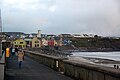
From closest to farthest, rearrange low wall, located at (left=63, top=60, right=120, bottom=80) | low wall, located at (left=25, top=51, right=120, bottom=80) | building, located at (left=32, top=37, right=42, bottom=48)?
low wall, located at (left=63, top=60, right=120, bottom=80) < low wall, located at (left=25, top=51, right=120, bottom=80) < building, located at (left=32, top=37, right=42, bottom=48)

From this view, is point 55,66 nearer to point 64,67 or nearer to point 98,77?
point 64,67

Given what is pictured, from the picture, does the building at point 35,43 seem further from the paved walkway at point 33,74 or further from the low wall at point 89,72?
the low wall at point 89,72

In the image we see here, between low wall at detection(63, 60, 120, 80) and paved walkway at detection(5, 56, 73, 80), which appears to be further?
paved walkway at detection(5, 56, 73, 80)

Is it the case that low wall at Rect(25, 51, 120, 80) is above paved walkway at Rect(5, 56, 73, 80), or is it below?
above

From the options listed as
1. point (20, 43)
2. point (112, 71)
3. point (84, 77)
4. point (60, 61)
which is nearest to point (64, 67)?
point (60, 61)

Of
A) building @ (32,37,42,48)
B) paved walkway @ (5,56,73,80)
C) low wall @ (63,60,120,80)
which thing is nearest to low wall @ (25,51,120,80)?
low wall @ (63,60,120,80)

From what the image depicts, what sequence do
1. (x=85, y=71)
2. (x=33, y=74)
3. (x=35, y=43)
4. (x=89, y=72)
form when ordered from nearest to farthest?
(x=89, y=72) → (x=85, y=71) → (x=33, y=74) → (x=35, y=43)

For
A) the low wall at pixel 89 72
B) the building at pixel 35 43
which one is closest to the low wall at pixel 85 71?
the low wall at pixel 89 72

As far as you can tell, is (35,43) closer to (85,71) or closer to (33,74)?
(33,74)

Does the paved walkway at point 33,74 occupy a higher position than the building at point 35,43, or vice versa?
the building at point 35,43

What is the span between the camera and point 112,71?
1005cm

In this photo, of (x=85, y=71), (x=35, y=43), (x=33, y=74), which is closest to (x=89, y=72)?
A: (x=85, y=71)

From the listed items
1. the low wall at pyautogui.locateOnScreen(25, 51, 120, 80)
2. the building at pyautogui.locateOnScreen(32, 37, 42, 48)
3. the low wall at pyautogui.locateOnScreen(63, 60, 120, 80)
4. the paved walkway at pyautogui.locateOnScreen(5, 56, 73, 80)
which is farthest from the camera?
the building at pyautogui.locateOnScreen(32, 37, 42, 48)

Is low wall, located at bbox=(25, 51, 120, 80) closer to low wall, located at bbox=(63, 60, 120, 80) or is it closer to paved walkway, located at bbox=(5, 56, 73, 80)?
low wall, located at bbox=(63, 60, 120, 80)
